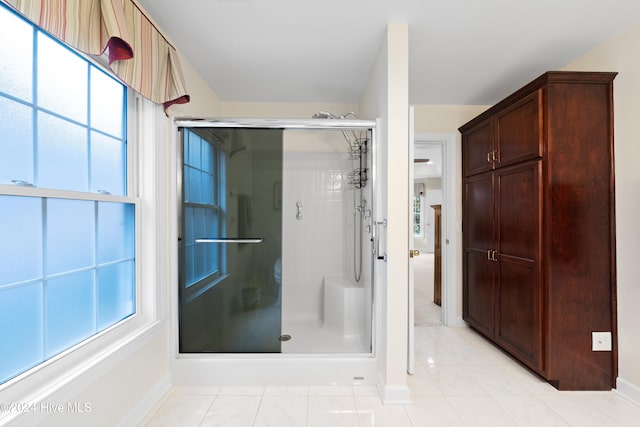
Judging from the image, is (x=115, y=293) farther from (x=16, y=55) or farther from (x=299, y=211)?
(x=299, y=211)

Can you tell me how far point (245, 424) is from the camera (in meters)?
1.67

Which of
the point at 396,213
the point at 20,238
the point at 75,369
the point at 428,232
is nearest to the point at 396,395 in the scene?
the point at 396,213

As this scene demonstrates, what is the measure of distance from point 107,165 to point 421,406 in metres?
2.31

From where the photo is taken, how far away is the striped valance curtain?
110 cm

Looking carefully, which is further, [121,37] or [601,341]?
[601,341]

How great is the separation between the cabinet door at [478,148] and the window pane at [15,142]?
3024mm

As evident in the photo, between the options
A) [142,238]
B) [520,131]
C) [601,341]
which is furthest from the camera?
[520,131]

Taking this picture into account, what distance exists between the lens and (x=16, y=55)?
3.63 feet

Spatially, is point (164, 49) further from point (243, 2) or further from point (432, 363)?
point (432, 363)

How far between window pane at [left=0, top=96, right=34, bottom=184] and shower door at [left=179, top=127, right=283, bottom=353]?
0.95 metres

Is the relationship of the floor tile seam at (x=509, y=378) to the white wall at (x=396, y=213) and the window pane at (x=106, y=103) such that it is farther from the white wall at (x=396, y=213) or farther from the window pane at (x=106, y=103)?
the window pane at (x=106, y=103)

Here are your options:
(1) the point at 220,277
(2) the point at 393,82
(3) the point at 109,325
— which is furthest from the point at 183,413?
(2) the point at 393,82

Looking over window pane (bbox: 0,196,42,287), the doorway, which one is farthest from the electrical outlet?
window pane (bbox: 0,196,42,287)

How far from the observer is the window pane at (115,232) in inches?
60.9
